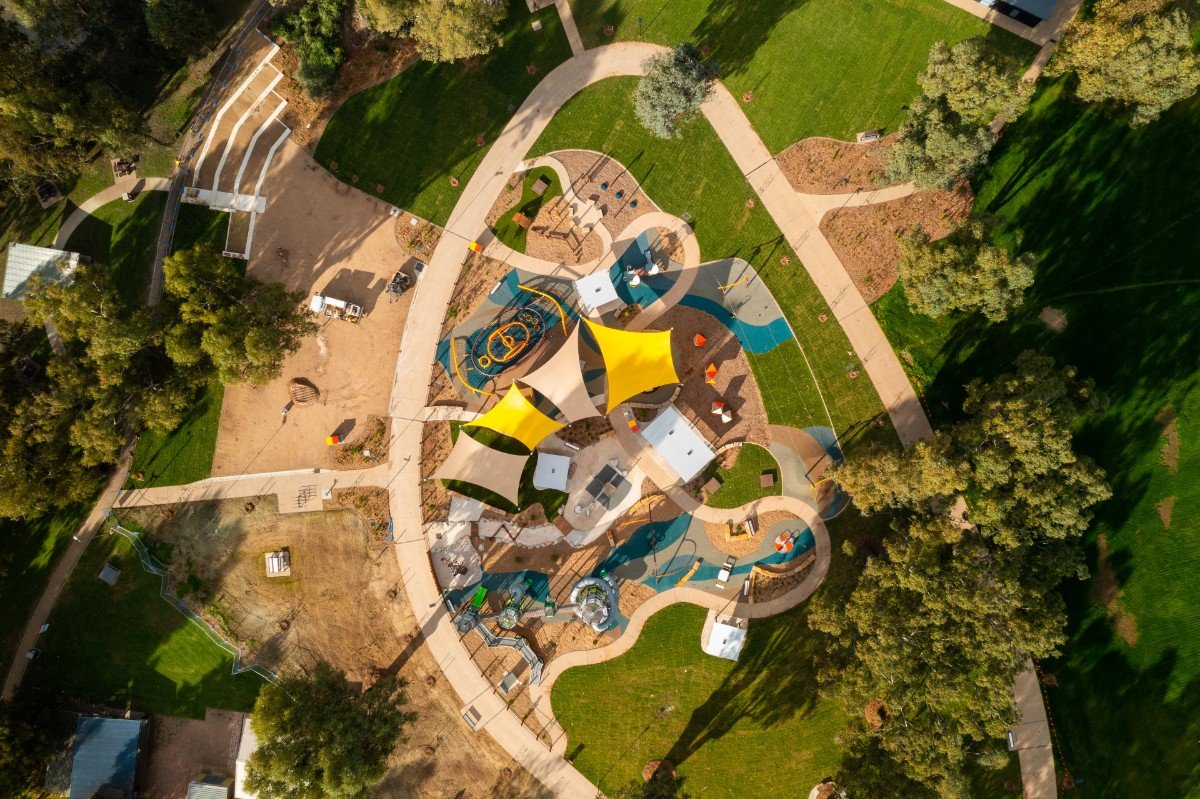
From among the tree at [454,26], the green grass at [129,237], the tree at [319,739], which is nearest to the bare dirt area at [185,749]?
the tree at [319,739]

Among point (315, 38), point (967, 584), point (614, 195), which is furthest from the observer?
point (614, 195)

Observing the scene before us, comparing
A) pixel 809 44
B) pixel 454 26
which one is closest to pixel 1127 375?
pixel 809 44

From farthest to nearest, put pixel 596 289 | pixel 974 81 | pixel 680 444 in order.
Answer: pixel 596 289 < pixel 680 444 < pixel 974 81

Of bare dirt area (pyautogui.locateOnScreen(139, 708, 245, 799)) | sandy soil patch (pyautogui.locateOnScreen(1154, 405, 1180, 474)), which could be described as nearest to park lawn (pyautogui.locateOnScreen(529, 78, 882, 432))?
sandy soil patch (pyautogui.locateOnScreen(1154, 405, 1180, 474))

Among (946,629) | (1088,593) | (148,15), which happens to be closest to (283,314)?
(148,15)

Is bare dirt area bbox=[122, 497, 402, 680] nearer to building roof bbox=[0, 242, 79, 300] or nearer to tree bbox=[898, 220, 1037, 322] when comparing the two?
building roof bbox=[0, 242, 79, 300]

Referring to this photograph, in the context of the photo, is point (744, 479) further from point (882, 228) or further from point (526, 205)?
point (526, 205)

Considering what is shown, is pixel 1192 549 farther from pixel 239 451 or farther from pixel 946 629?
pixel 239 451
